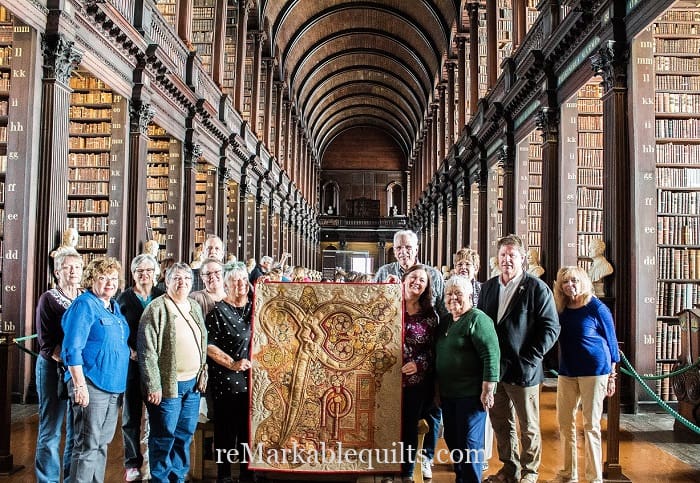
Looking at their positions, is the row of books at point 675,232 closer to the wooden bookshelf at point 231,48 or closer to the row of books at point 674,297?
the row of books at point 674,297

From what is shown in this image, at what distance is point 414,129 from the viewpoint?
33625 millimetres

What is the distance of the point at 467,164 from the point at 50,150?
1067 cm

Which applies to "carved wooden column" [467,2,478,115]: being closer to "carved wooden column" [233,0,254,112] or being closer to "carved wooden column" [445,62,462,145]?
"carved wooden column" [445,62,462,145]

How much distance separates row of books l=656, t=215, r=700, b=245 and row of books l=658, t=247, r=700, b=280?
0.57 feet

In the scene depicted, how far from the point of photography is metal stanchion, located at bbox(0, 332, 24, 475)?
391cm

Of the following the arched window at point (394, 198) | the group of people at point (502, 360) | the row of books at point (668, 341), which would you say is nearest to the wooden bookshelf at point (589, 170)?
the row of books at point (668, 341)

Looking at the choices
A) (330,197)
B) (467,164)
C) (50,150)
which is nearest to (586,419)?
(50,150)

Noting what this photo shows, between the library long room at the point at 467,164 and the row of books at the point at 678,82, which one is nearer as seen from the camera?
the library long room at the point at 467,164

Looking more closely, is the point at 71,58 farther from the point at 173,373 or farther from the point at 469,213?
the point at 469,213

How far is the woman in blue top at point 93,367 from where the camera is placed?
3071 millimetres

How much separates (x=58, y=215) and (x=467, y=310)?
4.83 metres

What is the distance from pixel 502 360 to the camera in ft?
12.1

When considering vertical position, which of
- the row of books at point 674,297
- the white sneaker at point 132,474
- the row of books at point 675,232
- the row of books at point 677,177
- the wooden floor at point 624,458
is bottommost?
the wooden floor at point 624,458

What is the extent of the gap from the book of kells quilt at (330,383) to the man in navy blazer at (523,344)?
77cm
